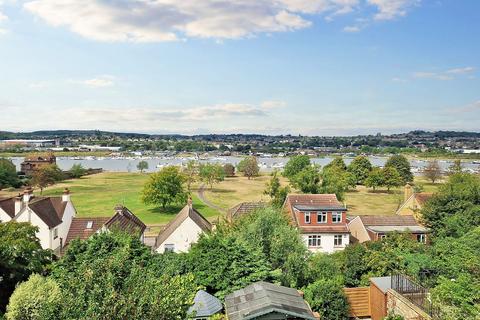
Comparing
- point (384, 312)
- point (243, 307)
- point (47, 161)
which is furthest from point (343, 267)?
point (47, 161)

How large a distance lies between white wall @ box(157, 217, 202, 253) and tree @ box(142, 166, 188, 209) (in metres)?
36.7

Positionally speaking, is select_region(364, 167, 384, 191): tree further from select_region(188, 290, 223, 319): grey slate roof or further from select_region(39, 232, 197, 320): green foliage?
select_region(39, 232, 197, 320): green foliage

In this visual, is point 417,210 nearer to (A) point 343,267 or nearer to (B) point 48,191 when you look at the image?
(A) point 343,267

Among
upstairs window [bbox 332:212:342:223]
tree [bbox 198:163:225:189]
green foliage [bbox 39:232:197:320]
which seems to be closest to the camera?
green foliage [bbox 39:232:197:320]

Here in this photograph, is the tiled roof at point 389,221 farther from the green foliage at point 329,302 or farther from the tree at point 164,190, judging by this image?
the tree at point 164,190

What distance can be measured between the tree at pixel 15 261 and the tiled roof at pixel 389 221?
34319mm

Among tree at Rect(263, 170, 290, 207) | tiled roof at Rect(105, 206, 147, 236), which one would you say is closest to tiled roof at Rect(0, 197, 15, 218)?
tiled roof at Rect(105, 206, 147, 236)

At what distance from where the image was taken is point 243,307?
18.1 m

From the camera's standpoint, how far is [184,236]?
37.9 metres

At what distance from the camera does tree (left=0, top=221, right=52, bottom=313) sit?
66.6ft

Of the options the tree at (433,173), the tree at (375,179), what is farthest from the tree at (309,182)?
the tree at (433,173)

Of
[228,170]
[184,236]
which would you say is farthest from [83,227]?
[228,170]

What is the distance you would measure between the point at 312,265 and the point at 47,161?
13108cm

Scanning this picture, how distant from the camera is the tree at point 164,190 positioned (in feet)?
243
